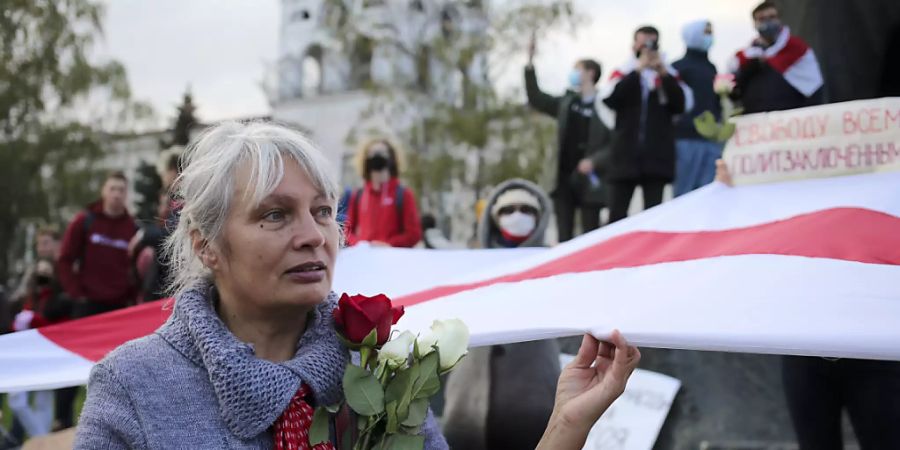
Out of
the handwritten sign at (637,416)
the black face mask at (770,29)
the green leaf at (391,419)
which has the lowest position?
the handwritten sign at (637,416)

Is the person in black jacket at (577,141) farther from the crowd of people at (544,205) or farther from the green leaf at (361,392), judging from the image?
the green leaf at (361,392)

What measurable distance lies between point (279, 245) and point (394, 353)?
1.04 ft

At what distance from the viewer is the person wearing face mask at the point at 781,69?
6016 mm

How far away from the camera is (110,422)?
2.06m

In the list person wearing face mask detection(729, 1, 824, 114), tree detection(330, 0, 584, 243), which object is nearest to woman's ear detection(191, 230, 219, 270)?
person wearing face mask detection(729, 1, 824, 114)

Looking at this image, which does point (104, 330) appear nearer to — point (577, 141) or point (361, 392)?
point (361, 392)

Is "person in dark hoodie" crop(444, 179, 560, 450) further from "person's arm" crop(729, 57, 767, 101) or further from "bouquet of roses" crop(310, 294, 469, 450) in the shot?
"bouquet of roses" crop(310, 294, 469, 450)

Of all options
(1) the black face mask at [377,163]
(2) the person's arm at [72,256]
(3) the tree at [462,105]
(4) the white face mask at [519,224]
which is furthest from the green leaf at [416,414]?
(3) the tree at [462,105]

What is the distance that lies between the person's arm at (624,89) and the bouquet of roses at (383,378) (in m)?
5.27

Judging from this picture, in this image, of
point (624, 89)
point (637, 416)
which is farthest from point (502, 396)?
point (624, 89)

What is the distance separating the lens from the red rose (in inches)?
90.0

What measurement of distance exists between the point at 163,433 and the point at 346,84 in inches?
1996

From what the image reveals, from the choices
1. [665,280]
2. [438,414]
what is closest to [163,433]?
[665,280]

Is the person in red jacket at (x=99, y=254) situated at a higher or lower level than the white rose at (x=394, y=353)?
lower
